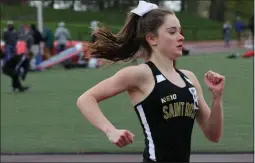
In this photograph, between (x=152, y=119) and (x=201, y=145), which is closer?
(x=152, y=119)

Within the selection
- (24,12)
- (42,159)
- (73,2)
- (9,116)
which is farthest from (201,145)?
(24,12)

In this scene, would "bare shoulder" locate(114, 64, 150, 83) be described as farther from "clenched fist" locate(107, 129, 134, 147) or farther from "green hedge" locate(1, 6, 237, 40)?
"green hedge" locate(1, 6, 237, 40)

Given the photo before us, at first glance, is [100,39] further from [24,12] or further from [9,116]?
[24,12]

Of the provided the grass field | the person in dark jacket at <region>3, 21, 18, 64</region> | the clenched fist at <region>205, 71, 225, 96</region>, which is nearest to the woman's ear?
the clenched fist at <region>205, 71, 225, 96</region>

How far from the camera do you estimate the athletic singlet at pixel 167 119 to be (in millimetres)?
3326

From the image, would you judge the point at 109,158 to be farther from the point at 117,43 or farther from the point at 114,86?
the point at 114,86

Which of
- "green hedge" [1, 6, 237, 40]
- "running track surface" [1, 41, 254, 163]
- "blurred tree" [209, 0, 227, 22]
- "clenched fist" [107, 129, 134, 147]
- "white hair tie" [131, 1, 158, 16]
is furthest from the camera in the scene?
"blurred tree" [209, 0, 227, 22]

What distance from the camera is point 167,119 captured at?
333cm

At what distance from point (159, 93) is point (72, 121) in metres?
7.45

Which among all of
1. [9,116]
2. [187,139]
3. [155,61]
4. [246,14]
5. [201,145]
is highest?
[155,61]

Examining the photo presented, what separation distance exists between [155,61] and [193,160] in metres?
4.15

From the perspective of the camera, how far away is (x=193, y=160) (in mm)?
7445

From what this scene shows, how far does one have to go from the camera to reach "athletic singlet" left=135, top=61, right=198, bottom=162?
3.33m

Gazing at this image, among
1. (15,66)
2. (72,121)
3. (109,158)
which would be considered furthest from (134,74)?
(15,66)
